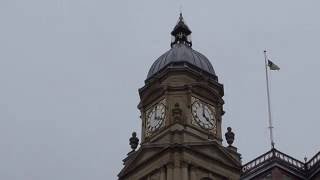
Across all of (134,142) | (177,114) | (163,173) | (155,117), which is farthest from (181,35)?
(163,173)

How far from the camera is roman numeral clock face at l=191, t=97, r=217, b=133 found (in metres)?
68.1

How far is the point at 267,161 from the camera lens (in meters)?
52.7

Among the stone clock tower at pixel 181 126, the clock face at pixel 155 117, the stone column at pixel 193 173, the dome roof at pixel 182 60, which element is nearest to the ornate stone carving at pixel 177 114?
the stone clock tower at pixel 181 126

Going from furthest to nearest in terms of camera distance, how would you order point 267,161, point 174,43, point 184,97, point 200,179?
1. point 174,43
2. point 184,97
3. point 200,179
4. point 267,161

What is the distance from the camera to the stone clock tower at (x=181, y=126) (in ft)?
210

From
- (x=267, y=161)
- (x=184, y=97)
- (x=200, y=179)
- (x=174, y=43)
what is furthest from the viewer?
(x=174, y=43)

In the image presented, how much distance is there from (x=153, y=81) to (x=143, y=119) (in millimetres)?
3592

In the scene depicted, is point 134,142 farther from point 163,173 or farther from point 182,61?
point 182,61

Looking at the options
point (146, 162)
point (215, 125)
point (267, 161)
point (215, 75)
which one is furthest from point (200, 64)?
point (267, 161)

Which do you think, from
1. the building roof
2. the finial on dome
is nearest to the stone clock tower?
the finial on dome

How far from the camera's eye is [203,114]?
226 ft

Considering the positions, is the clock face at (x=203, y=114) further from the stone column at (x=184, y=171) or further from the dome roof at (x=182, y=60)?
the stone column at (x=184, y=171)

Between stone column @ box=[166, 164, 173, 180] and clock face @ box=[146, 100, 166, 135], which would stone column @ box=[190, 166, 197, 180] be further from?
clock face @ box=[146, 100, 166, 135]

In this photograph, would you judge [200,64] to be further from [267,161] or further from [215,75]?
[267,161]
